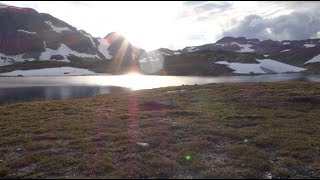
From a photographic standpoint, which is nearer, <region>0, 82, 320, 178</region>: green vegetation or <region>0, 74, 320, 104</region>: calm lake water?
<region>0, 82, 320, 178</region>: green vegetation

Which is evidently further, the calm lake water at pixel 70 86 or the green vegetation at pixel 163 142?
the calm lake water at pixel 70 86

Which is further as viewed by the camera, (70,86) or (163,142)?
(70,86)

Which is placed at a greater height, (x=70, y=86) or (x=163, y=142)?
(x=163, y=142)

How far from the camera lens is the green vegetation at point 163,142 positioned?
822 inches

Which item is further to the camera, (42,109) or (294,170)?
(42,109)

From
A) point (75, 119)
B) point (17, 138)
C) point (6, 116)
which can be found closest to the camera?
point (17, 138)

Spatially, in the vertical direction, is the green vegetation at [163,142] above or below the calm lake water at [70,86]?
above

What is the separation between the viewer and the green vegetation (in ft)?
68.5

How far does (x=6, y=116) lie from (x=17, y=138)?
1350 cm

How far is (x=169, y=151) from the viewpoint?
80.6 feet

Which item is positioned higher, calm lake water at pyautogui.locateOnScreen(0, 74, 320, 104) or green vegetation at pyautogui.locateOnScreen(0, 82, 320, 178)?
green vegetation at pyautogui.locateOnScreen(0, 82, 320, 178)

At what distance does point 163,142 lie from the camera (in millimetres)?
27156

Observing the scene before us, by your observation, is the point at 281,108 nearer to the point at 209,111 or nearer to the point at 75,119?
the point at 209,111

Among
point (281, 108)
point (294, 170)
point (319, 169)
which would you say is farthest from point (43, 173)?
point (281, 108)
